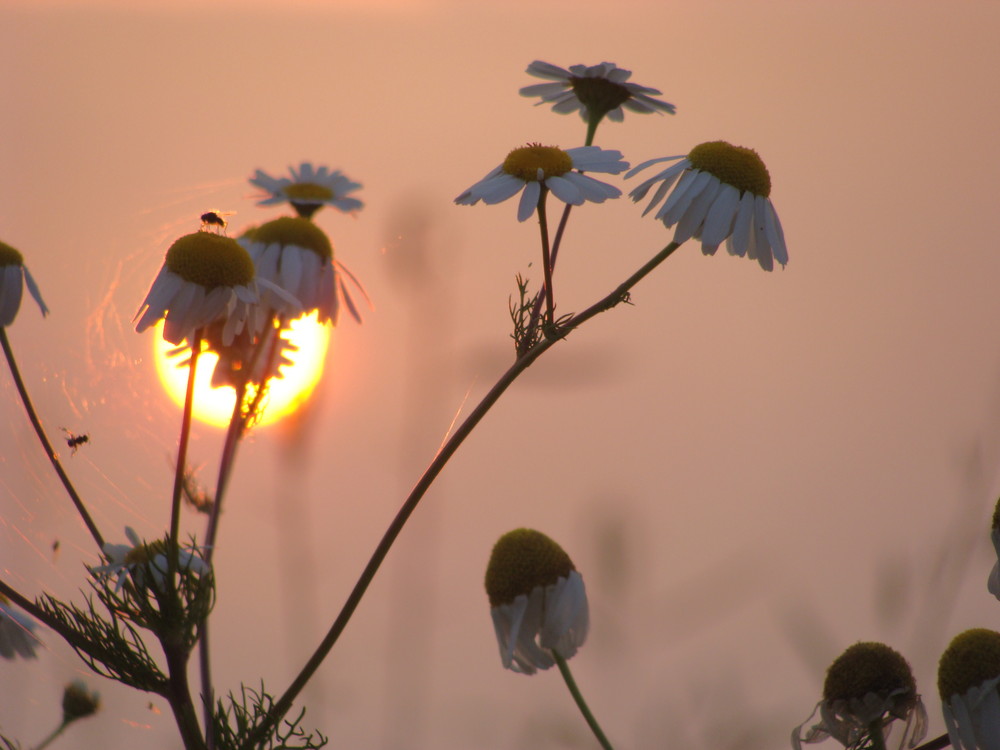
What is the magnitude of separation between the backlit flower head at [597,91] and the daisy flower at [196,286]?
1.27 ft

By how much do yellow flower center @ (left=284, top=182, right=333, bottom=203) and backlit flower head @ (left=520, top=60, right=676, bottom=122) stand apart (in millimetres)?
306

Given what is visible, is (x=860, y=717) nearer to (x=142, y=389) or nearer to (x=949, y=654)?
(x=949, y=654)

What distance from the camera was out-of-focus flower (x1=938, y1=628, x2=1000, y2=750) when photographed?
0.72 m

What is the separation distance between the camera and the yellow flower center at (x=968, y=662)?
75 cm

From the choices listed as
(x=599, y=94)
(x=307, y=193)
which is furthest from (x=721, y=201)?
(x=307, y=193)

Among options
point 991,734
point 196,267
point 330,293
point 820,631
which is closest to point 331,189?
point 330,293

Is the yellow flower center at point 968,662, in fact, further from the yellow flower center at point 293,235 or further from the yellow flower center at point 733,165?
the yellow flower center at point 293,235

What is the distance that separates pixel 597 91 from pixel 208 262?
44 cm

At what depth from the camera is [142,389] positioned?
3.21 feet

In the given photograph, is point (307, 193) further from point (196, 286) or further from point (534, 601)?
point (534, 601)

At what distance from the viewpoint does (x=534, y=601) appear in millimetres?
896

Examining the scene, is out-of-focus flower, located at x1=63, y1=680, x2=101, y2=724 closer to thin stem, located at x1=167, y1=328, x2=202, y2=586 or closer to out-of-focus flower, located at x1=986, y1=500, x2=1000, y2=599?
thin stem, located at x1=167, y1=328, x2=202, y2=586

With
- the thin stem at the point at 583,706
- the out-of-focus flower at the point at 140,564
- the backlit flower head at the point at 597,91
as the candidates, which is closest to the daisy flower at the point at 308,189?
the backlit flower head at the point at 597,91

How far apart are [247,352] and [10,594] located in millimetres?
323
